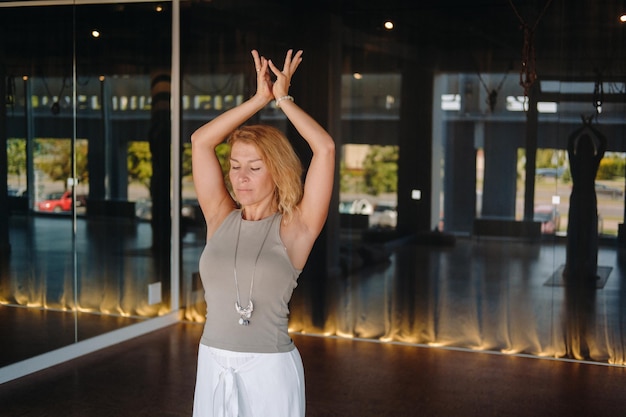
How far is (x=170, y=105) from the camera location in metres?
6.87

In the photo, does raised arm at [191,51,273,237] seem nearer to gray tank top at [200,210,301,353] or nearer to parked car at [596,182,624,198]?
gray tank top at [200,210,301,353]

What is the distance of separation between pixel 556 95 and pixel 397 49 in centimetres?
120

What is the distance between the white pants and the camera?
1919 mm

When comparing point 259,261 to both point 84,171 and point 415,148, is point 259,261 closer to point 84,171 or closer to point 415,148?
point 84,171

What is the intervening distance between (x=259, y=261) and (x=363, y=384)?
3.33 meters

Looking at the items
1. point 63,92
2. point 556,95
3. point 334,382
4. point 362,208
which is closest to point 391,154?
point 362,208

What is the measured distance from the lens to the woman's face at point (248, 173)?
202cm

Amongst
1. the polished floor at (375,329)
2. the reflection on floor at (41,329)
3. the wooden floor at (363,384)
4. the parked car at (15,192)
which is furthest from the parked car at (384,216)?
the parked car at (15,192)

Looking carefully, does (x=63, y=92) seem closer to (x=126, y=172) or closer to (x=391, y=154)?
(x=126, y=172)

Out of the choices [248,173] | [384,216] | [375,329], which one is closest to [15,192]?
[384,216]

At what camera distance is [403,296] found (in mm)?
6191

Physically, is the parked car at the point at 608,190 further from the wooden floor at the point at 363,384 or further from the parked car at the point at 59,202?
the parked car at the point at 59,202

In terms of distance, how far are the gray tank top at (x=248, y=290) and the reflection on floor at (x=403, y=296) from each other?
11.2 feet

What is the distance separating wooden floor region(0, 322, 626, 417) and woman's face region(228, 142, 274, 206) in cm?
270
